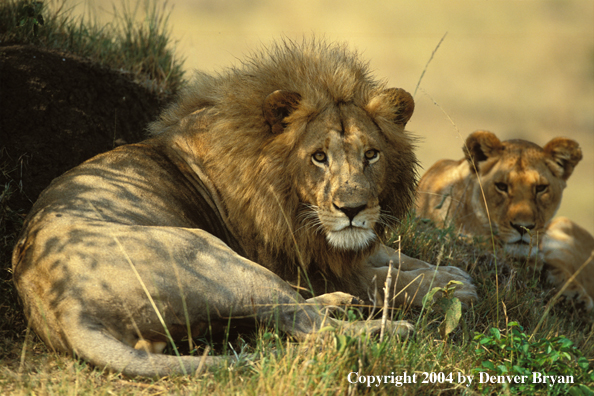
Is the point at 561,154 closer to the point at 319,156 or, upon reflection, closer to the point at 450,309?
the point at 450,309

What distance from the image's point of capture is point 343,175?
3.70 meters

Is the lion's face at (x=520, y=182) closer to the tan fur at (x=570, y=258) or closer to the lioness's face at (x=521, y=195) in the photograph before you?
the lioness's face at (x=521, y=195)

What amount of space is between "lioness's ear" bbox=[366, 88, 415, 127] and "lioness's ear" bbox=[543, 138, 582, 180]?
2.84 meters

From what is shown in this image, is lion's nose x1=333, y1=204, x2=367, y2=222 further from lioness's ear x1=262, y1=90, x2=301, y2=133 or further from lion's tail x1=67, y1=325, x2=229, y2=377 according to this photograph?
lion's tail x1=67, y1=325, x2=229, y2=377

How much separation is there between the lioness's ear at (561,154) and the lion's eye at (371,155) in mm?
3278

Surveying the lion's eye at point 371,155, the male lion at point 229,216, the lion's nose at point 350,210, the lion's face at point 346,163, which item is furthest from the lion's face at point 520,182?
the lion's nose at point 350,210

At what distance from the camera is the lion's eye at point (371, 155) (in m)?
3.90

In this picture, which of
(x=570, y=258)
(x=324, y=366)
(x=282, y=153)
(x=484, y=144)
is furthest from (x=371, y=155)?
(x=570, y=258)

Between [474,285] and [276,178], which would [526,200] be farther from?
[276,178]

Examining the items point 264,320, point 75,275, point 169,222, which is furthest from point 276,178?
point 75,275

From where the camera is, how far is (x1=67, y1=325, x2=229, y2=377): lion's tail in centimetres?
280

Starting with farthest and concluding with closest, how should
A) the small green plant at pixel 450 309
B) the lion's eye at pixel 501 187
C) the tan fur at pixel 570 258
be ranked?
the lion's eye at pixel 501 187, the tan fur at pixel 570 258, the small green plant at pixel 450 309

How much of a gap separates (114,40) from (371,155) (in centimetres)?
481

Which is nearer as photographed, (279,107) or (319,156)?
(319,156)
